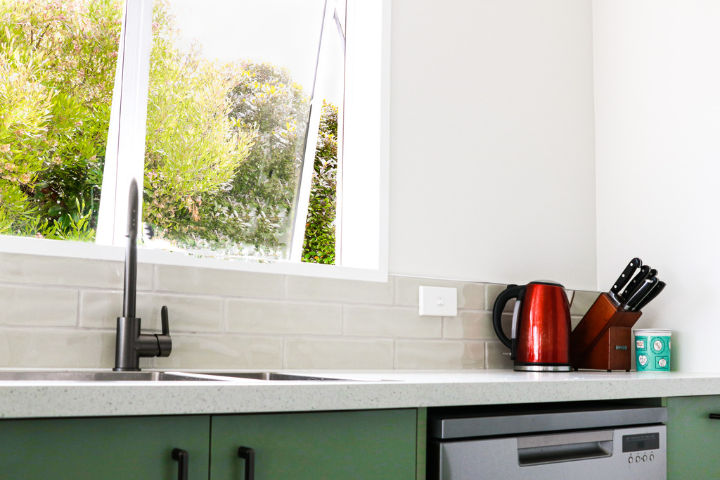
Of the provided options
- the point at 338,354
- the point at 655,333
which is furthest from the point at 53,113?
the point at 655,333

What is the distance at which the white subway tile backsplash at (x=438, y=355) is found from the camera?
1.87 meters

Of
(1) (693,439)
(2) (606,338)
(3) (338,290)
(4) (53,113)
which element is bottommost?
(1) (693,439)

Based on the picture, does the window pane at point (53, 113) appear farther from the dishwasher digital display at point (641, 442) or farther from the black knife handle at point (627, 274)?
the black knife handle at point (627, 274)

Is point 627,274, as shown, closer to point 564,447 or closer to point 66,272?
Result: point 564,447

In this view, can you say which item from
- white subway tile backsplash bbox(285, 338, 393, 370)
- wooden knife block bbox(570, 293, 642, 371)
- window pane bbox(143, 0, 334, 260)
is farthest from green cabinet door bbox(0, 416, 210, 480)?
wooden knife block bbox(570, 293, 642, 371)

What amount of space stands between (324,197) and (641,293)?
0.97m

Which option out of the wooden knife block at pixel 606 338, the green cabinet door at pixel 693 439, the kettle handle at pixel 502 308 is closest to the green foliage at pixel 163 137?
the kettle handle at pixel 502 308

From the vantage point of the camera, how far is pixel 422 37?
6.67 feet

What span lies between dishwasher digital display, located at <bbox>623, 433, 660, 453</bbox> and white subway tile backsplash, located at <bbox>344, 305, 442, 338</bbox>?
0.66 m

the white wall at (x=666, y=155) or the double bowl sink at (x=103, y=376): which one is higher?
the white wall at (x=666, y=155)

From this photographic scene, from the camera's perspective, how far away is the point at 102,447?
84cm

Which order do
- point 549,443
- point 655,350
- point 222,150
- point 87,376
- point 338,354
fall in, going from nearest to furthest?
point 549,443 < point 87,376 < point 338,354 < point 222,150 < point 655,350

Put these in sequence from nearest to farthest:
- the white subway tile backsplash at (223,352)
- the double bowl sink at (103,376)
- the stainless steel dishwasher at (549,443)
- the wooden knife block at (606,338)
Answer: the stainless steel dishwasher at (549,443) < the double bowl sink at (103,376) < the white subway tile backsplash at (223,352) < the wooden knife block at (606,338)

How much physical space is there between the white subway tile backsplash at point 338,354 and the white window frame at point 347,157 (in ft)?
0.58
